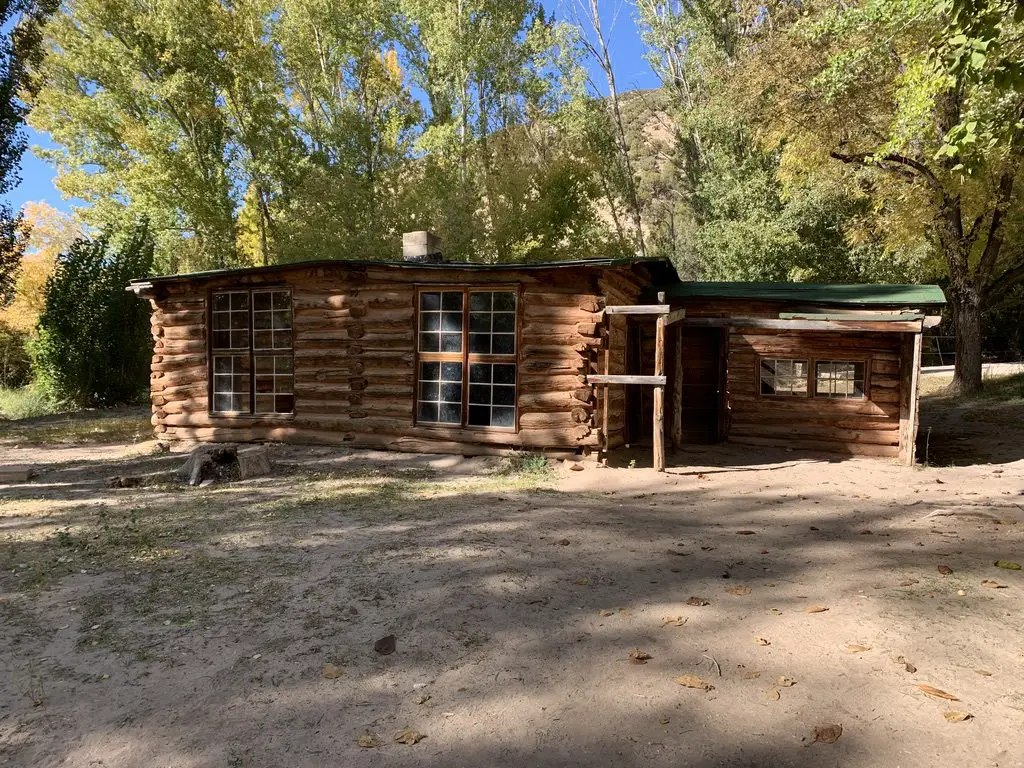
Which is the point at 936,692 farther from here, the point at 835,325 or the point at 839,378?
the point at 839,378

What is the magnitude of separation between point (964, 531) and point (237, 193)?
31791 mm

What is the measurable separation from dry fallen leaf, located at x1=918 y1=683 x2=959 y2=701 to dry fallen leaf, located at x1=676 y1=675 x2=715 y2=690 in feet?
3.29

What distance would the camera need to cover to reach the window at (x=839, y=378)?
12.8m

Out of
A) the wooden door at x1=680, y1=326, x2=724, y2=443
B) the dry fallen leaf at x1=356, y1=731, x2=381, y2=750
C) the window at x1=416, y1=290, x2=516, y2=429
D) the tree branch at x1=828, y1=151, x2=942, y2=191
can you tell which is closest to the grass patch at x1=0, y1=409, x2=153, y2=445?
the window at x1=416, y1=290, x2=516, y2=429

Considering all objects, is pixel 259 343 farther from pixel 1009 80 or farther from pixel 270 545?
pixel 1009 80

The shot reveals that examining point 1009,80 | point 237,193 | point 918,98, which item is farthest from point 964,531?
point 237,193

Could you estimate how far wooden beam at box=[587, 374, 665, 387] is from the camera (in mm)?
9908

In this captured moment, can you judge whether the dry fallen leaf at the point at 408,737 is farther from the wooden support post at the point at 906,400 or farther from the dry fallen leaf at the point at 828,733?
the wooden support post at the point at 906,400

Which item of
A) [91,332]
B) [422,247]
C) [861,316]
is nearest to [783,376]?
[861,316]

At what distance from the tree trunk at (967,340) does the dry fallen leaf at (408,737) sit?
68.8 ft

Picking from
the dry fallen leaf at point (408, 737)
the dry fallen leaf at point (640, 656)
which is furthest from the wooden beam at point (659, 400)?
the dry fallen leaf at point (408, 737)

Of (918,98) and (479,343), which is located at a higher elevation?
(918,98)

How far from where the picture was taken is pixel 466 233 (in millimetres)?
25344

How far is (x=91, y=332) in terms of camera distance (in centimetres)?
2100
